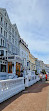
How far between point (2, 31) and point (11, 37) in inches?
206

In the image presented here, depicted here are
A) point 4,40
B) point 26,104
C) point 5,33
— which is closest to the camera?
point 26,104

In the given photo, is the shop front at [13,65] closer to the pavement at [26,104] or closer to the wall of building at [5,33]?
the wall of building at [5,33]

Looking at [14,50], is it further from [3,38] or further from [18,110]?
[18,110]

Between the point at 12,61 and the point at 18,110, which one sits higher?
the point at 12,61

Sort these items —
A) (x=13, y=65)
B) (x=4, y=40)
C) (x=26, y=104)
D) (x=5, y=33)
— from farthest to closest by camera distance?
(x=5, y=33) < (x=4, y=40) < (x=13, y=65) < (x=26, y=104)

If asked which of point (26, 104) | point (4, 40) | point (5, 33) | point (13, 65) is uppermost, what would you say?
point (5, 33)

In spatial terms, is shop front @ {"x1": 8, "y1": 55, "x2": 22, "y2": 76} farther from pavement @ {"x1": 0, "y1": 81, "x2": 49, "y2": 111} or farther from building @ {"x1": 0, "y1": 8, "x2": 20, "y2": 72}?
pavement @ {"x1": 0, "y1": 81, "x2": 49, "y2": 111}

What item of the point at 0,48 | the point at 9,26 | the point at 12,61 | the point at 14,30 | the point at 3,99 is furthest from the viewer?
the point at 14,30

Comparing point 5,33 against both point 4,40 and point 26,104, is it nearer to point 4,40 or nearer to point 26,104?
point 4,40

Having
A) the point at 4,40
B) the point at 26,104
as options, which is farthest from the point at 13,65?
the point at 26,104

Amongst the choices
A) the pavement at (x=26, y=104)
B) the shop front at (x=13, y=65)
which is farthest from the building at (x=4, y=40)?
the pavement at (x=26, y=104)

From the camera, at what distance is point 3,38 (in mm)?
27984

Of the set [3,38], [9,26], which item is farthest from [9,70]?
[9,26]

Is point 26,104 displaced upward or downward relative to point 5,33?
downward
